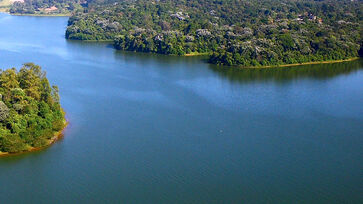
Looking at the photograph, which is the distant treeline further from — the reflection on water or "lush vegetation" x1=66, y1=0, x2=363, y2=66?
the reflection on water

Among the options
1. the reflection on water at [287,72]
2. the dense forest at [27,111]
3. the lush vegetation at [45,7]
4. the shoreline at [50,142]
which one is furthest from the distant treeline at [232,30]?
the lush vegetation at [45,7]

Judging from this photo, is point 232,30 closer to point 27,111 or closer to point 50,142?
point 27,111

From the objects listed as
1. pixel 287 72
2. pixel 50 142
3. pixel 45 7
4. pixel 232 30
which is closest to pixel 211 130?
pixel 50 142

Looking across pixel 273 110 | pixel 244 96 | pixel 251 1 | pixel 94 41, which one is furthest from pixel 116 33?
pixel 273 110

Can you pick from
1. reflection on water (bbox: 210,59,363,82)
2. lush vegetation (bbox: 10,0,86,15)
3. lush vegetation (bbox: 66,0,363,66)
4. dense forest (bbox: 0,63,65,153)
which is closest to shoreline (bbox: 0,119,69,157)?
dense forest (bbox: 0,63,65,153)

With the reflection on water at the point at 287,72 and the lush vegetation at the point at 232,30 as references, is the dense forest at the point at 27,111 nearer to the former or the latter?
the reflection on water at the point at 287,72
